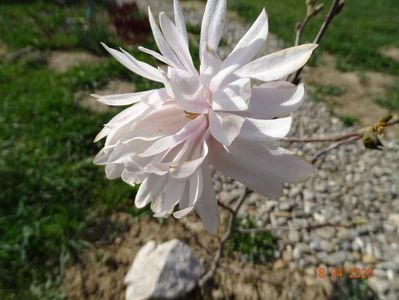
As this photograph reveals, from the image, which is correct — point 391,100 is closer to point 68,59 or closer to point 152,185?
point 68,59

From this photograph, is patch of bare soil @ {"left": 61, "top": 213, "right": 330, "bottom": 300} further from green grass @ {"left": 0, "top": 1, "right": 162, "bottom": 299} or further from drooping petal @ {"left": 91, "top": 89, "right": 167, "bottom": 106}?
drooping petal @ {"left": 91, "top": 89, "right": 167, "bottom": 106}

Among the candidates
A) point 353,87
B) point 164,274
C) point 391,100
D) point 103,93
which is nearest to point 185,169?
point 164,274

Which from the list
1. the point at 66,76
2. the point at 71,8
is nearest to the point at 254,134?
the point at 66,76

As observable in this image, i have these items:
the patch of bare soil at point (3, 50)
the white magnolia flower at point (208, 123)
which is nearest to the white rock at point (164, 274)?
the white magnolia flower at point (208, 123)

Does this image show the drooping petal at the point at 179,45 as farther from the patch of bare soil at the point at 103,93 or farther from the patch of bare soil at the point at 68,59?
the patch of bare soil at the point at 68,59

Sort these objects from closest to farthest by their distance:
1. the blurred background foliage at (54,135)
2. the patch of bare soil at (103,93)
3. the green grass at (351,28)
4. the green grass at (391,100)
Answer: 1. the blurred background foliage at (54,135)
2. the patch of bare soil at (103,93)
3. the green grass at (391,100)
4. the green grass at (351,28)
